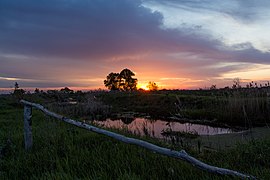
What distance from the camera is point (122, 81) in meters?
50.1

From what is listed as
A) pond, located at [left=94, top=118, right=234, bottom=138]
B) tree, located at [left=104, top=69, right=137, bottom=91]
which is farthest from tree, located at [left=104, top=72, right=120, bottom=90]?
pond, located at [left=94, top=118, right=234, bottom=138]

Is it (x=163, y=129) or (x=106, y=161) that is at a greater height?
(x=106, y=161)

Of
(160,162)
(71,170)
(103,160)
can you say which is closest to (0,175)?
(71,170)

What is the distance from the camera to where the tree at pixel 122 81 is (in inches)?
1939

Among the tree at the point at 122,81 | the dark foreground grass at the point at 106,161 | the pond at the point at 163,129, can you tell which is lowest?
the pond at the point at 163,129

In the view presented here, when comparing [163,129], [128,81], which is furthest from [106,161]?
[128,81]

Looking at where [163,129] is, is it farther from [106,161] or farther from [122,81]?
[122,81]

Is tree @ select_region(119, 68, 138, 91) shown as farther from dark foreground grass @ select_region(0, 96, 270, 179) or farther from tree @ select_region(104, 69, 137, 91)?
dark foreground grass @ select_region(0, 96, 270, 179)

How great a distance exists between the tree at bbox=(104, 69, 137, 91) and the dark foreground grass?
40996 mm

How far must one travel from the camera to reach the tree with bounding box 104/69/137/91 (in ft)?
162

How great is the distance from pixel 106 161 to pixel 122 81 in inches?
1747

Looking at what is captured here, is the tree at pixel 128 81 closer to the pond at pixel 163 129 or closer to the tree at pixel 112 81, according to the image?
the tree at pixel 112 81

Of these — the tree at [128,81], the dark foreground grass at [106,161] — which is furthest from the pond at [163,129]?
the tree at [128,81]

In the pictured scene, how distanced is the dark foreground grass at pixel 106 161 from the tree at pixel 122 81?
40996 mm
